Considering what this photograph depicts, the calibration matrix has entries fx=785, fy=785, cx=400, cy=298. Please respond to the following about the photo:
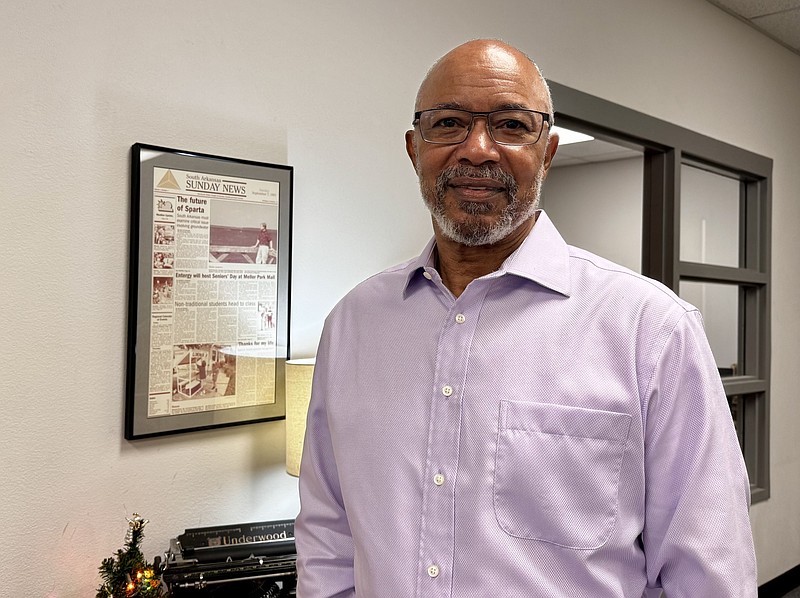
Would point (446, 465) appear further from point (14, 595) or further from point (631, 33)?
point (631, 33)

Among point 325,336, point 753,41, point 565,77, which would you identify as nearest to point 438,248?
point 325,336

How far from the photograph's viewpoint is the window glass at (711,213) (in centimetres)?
372

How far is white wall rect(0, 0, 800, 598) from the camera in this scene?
149 centimetres

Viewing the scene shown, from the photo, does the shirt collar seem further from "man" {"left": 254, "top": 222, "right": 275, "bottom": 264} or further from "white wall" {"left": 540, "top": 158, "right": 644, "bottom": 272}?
"white wall" {"left": 540, "top": 158, "right": 644, "bottom": 272}

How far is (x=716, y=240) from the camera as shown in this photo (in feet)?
13.1

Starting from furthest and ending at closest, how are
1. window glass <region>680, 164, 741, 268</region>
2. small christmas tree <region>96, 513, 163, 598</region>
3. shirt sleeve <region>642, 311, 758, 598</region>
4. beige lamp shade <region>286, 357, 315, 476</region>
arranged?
window glass <region>680, 164, 741, 268</region> → beige lamp shade <region>286, 357, 315, 476</region> → small christmas tree <region>96, 513, 163, 598</region> → shirt sleeve <region>642, 311, 758, 598</region>

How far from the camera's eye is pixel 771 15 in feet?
11.0

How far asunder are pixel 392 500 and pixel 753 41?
3.21m

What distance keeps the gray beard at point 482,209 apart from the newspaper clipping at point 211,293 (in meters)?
0.71

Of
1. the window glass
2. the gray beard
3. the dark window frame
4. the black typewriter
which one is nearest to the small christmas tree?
the black typewriter

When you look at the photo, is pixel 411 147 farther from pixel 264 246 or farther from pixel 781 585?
pixel 781 585

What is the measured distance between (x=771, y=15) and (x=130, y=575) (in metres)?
3.29

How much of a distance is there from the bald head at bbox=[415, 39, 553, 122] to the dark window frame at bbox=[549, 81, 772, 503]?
1365 millimetres

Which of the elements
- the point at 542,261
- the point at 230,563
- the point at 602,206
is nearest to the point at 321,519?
the point at 230,563
